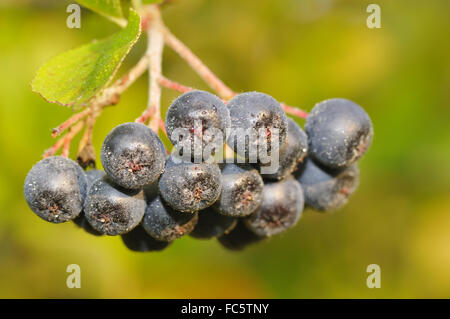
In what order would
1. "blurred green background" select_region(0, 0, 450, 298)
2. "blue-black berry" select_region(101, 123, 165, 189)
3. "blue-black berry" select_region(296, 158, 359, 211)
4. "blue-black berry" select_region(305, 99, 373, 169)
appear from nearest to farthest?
1. "blue-black berry" select_region(101, 123, 165, 189)
2. "blue-black berry" select_region(305, 99, 373, 169)
3. "blue-black berry" select_region(296, 158, 359, 211)
4. "blurred green background" select_region(0, 0, 450, 298)

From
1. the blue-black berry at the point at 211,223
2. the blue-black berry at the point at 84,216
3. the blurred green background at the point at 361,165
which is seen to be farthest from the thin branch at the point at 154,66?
the blurred green background at the point at 361,165

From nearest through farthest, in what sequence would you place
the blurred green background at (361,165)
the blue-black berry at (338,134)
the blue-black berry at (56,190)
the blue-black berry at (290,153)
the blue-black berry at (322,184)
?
1. the blue-black berry at (56,190)
2. the blue-black berry at (290,153)
3. the blue-black berry at (338,134)
4. the blue-black berry at (322,184)
5. the blurred green background at (361,165)

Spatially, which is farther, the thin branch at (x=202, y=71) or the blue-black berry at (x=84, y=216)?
the thin branch at (x=202, y=71)

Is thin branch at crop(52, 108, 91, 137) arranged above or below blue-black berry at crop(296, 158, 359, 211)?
above

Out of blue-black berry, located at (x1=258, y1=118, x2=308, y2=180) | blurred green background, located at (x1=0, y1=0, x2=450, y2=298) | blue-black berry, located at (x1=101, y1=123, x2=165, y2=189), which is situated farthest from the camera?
blurred green background, located at (x1=0, y1=0, x2=450, y2=298)

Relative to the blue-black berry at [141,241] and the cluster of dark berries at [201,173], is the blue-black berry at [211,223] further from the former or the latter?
the blue-black berry at [141,241]

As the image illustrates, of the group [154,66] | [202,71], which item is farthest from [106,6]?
[202,71]

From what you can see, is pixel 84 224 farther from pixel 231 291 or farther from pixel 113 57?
pixel 231 291

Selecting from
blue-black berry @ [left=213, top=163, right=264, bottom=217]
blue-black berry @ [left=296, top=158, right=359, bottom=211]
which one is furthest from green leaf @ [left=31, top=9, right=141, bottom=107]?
blue-black berry @ [left=296, top=158, right=359, bottom=211]

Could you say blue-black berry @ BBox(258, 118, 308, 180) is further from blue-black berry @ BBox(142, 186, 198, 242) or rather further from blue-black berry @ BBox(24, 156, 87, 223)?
blue-black berry @ BBox(24, 156, 87, 223)

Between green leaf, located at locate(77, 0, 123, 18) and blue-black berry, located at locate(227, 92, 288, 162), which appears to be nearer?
blue-black berry, located at locate(227, 92, 288, 162)
